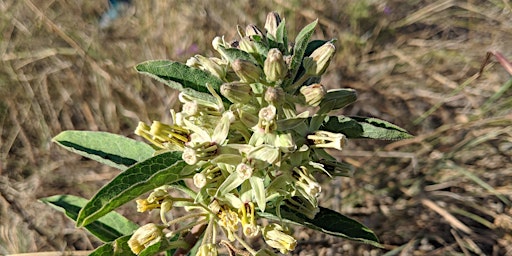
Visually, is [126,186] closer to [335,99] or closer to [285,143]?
[285,143]

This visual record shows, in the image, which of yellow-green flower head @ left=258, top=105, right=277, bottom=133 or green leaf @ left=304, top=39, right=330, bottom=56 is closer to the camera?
yellow-green flower head @ left=258, top=105, right=277, bottom=133

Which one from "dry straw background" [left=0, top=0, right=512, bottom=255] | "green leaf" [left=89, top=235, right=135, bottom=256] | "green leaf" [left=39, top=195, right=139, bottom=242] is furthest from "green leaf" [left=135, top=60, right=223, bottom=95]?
"dry straw background" [left=0, top=0, right=512, bottom=255]

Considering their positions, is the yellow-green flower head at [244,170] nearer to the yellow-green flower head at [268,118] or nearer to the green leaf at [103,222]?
the yellow-green flower head at [268,118]

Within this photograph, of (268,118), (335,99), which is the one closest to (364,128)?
(335,99)

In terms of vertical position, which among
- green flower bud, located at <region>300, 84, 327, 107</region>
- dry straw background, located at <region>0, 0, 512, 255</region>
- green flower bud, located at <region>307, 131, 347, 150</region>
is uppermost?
green flower bud, located at <region>300, 84, 327, 107</region>

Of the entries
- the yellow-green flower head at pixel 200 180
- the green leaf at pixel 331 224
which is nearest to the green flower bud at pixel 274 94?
the yellow-green flower head at pixel 200 180

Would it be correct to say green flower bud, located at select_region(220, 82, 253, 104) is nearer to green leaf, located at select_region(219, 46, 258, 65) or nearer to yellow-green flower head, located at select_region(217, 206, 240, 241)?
green leaf, located at select_region(219, 46, 258, 65)

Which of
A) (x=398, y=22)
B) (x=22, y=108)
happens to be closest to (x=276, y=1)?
(x=398, y=22)
